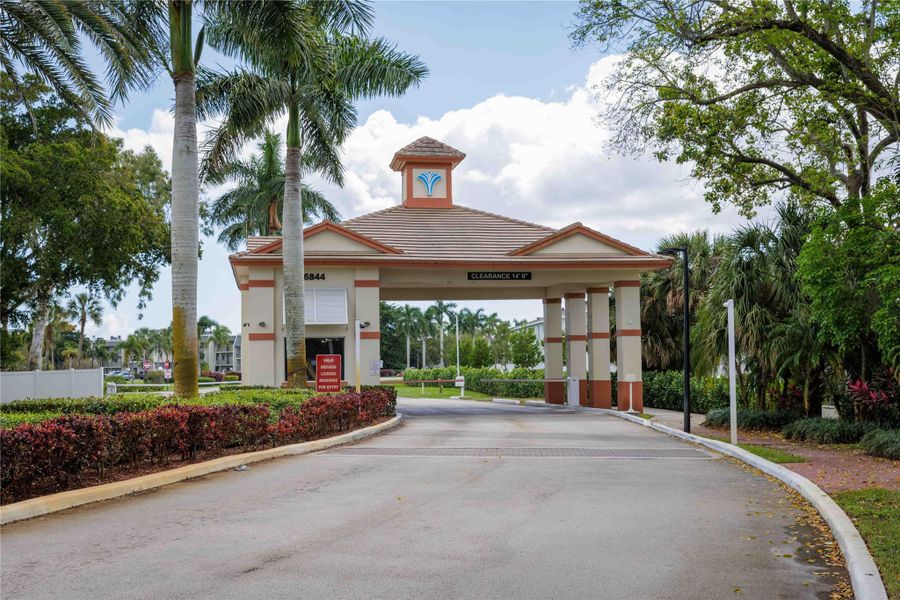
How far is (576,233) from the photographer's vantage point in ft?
96.9

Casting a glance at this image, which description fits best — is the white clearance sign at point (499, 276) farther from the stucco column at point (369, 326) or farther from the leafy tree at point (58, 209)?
the leafy tree at point (58, 209)

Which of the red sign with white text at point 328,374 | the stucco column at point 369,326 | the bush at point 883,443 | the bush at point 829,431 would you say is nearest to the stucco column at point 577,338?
the stucco column at point 369,326

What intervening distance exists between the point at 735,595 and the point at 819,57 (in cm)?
1249

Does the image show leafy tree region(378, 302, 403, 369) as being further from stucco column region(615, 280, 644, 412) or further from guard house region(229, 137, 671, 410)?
stucco column region(615, 280, 644, 412)

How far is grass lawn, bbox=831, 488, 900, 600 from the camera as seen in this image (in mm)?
6762

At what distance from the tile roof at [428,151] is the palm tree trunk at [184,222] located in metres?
18.2

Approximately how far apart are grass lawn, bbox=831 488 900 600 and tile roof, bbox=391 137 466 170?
25.3 m

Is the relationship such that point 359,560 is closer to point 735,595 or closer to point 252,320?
point 735,595

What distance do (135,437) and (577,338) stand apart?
2437cm

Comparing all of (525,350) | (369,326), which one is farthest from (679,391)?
(525,350)

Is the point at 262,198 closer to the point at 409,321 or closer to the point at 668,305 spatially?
the point at 668,305

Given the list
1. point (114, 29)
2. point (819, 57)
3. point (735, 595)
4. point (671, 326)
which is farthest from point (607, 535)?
point (671, 326)

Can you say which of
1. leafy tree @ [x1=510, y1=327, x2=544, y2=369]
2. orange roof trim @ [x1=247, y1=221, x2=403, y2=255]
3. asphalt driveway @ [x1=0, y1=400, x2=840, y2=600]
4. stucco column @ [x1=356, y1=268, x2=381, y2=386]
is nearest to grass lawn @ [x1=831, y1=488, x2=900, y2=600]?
asphalt driveway @ [x1=0, y1=400, x2=840, y2=600]

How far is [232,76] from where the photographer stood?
2098 cm
